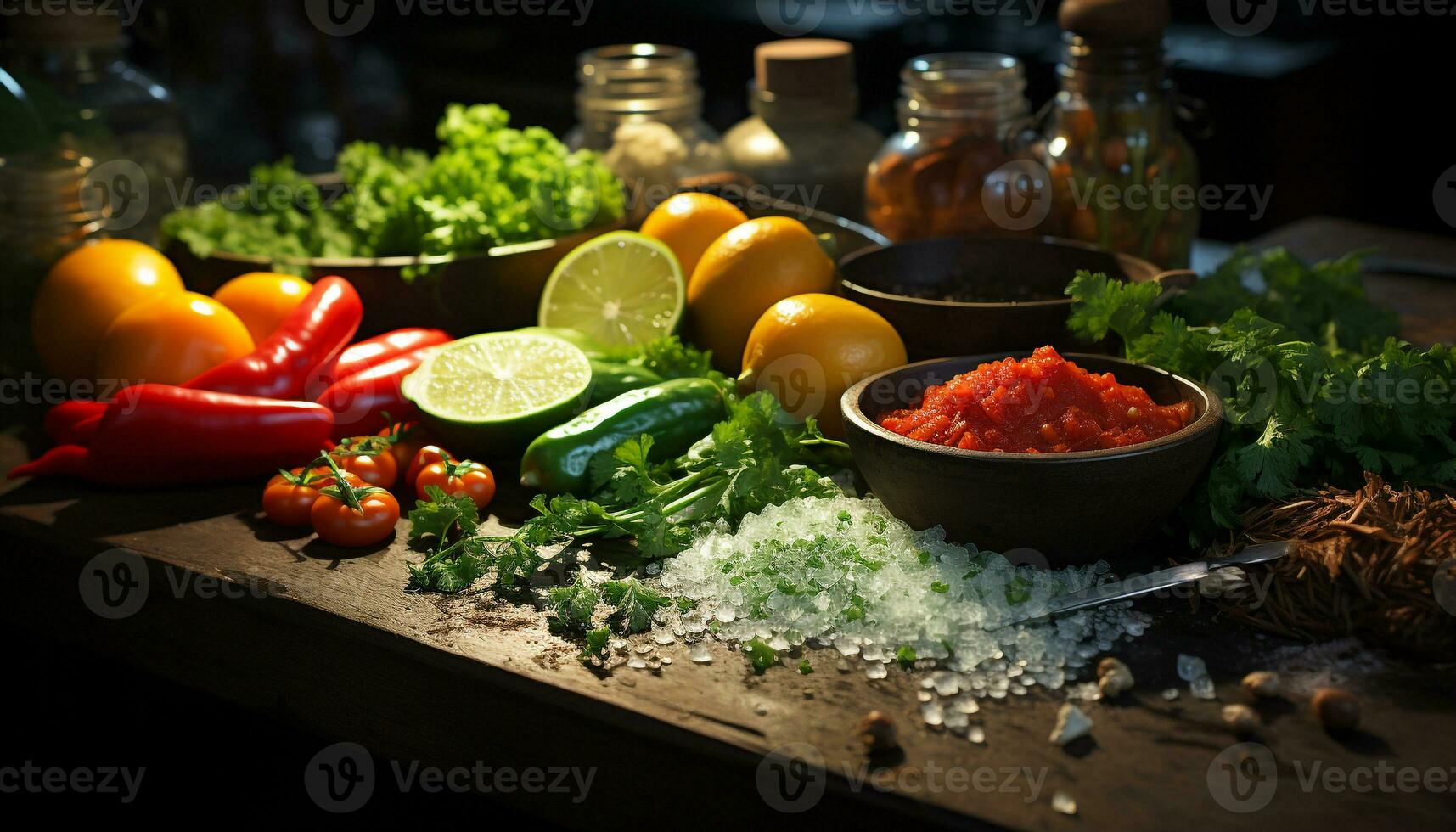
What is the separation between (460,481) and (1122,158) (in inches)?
49.9

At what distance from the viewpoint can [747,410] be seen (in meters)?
1.47

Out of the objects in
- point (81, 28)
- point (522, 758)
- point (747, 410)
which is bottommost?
point (522, 758)

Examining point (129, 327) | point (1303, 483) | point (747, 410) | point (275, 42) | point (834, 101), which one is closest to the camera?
point (1303, 483)

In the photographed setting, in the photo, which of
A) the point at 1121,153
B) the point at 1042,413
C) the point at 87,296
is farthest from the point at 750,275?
the point at 87,296

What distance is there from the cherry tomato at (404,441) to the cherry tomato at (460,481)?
0.31ft

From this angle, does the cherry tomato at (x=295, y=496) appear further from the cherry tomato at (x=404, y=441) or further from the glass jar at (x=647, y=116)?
the glass jar at (x=647, y=116)

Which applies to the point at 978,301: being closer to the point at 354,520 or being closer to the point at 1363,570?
the point at 1363,570

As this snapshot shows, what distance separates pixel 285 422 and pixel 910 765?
1.06 m

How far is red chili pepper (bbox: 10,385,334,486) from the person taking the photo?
157 centimetres

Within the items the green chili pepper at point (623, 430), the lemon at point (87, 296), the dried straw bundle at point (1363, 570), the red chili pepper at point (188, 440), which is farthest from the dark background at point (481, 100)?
the dried straw bundle at point (1363, 570)

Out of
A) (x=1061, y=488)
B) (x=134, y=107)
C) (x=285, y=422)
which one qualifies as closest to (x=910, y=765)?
(x=1061, y=488)

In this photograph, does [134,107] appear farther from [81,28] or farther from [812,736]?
[812,736]

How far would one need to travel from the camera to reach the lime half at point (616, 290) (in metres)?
1.85

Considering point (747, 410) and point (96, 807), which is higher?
point (747, 410)
